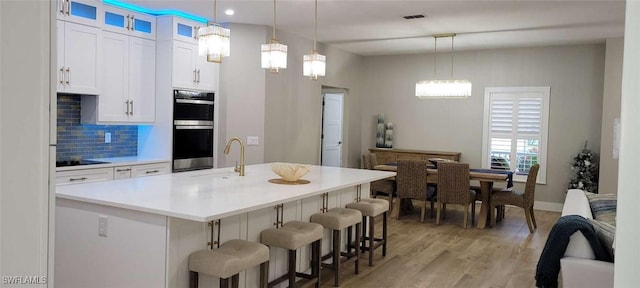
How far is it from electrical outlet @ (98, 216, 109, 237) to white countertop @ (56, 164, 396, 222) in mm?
124

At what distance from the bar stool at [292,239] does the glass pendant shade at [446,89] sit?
3917 millimetres

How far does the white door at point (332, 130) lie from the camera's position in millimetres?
9227

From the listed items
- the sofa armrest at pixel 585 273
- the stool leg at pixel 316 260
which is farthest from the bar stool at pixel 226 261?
the sofa armrest at pixel 585 273

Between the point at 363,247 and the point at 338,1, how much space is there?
8.49ft

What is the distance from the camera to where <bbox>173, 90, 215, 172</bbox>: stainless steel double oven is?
19.7 feet

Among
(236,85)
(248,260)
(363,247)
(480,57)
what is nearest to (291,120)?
(236,85)

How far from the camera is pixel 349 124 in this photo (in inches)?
363

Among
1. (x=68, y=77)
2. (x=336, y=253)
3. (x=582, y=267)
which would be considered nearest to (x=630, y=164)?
(x=582, y=267)

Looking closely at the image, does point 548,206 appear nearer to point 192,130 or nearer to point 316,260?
point 316,260

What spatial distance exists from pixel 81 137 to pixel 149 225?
3308mm

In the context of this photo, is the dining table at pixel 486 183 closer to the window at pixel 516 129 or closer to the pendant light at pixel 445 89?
the pendant light at pixel 445 89

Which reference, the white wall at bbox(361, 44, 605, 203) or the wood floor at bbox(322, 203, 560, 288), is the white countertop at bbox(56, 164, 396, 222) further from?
the white wall at bbox(361, 44, 605, 203)

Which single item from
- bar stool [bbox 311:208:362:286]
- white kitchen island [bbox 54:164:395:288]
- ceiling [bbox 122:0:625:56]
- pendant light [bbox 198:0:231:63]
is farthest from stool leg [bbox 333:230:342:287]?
ceiling [bbox 122:0:625:56]

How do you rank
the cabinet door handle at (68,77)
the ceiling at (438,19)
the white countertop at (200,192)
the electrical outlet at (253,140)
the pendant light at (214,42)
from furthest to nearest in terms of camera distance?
the electrical outlet at (253,140)
the ceiling at (438,19)
the cabinet door handle at (68,77)
the pendant light at (214,42)
the white countertop at (200,192)
